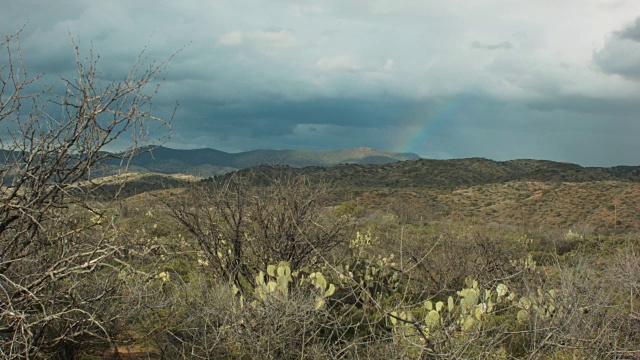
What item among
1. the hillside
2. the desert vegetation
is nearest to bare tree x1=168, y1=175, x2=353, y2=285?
the desert vegetation

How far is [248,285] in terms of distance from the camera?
27.8ft

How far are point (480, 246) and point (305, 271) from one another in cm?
462

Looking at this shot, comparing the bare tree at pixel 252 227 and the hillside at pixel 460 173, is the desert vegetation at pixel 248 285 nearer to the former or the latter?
the bare tree at pixel 252 227

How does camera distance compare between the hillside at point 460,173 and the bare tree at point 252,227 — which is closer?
the bare tree at point 252,227

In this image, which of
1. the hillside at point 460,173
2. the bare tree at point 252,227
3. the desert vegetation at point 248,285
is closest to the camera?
the desert vegetation at point 248,285

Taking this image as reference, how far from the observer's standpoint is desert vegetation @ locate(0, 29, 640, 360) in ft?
15.4

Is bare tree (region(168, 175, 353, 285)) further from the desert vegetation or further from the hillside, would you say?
the hillside

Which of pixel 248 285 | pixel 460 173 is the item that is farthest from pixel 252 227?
pixel 460 173

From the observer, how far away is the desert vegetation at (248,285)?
15.4ft

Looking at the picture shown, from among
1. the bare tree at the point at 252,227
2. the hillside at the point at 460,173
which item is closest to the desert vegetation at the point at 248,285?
the bare tree at the point at 252,227

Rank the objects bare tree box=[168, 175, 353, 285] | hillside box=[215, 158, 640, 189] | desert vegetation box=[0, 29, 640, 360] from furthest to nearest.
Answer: hillside box=[215, 158, 640, 189]
bare tree box=[168, 175, 353, 285]
desert vegetation box=[0, 29, 640, 360]

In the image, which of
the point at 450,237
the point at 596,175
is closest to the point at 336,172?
the point at 596,175

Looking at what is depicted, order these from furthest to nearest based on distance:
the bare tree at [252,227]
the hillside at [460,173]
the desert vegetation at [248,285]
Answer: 1. the hillside at [460,173]
2. the bare tree at [252,227]
3. the desert vegetation at [248,285]

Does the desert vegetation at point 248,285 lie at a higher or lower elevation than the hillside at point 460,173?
lower
